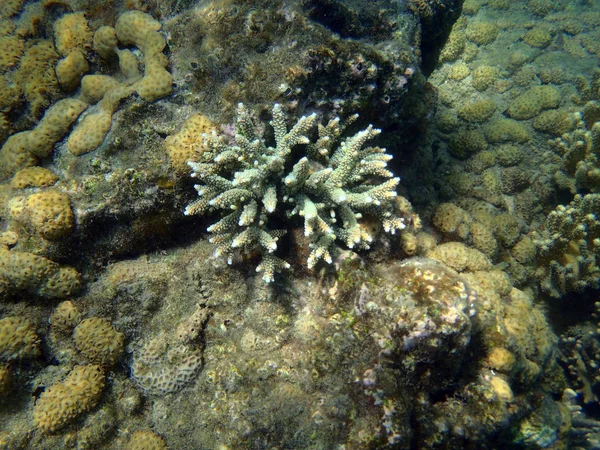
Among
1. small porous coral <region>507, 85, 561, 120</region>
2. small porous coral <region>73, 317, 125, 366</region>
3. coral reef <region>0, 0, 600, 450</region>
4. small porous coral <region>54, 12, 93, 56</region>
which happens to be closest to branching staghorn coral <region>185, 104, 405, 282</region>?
coral reef <region>0, 0, 600, 450</region>

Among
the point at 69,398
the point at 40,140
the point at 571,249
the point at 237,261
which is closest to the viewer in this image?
the point at 69,398

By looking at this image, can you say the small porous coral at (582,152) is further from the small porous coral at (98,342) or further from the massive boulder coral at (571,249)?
the small porous coral at (98,342)

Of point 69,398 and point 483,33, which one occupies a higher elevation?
point 483,33

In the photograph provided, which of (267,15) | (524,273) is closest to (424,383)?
(524,273)

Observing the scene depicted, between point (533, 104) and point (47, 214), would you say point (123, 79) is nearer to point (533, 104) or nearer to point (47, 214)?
point (47, 214)

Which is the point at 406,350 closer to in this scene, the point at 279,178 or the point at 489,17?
the point at 279,178

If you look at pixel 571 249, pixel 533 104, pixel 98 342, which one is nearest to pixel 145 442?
pixel 98 342

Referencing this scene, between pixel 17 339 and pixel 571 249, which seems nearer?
pixel 17 339

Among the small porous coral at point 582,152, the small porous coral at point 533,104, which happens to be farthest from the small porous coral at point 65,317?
the small porous coral at point 533,104

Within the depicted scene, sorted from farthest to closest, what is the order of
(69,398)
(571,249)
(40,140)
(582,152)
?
(582,152) → (571,249) → (40,140) → (69,398)
